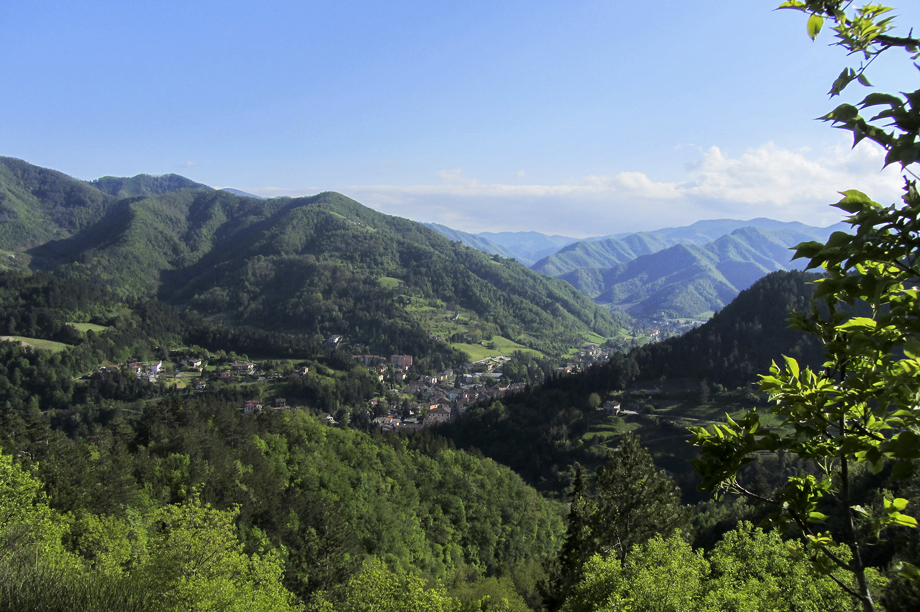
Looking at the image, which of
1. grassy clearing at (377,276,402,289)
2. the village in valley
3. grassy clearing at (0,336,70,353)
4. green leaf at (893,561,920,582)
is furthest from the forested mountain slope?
grassy clearing at (377,276,402,289)

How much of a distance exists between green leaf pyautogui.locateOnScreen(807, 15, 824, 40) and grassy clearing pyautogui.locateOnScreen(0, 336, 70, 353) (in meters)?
128

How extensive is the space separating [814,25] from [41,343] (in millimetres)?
134411

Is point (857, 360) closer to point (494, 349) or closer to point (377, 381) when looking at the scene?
point (377, 381)

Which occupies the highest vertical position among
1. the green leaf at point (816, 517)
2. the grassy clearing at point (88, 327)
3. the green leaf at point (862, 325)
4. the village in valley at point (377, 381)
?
the green leaf at point (862, 325)

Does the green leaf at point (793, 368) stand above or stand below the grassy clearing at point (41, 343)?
above

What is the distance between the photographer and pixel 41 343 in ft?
331

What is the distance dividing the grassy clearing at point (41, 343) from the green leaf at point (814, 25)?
12791 cm

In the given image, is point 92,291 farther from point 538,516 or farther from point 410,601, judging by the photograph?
point 410,601

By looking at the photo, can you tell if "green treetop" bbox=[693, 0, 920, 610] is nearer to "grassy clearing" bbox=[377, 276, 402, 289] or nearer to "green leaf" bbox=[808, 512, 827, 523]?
"green leaf" bbox=[808, 512, 827, 523]

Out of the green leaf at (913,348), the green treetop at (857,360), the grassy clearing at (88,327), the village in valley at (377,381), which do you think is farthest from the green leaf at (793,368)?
the grassy clearing at (88,327)

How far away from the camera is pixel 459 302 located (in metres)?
190

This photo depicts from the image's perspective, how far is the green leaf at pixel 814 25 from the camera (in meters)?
2.58

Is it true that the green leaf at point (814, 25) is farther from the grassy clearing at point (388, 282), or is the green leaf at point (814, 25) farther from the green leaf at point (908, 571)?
the grassy clearing at point (388, 282)

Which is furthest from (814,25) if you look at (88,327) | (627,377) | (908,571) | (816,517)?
(88,327)
